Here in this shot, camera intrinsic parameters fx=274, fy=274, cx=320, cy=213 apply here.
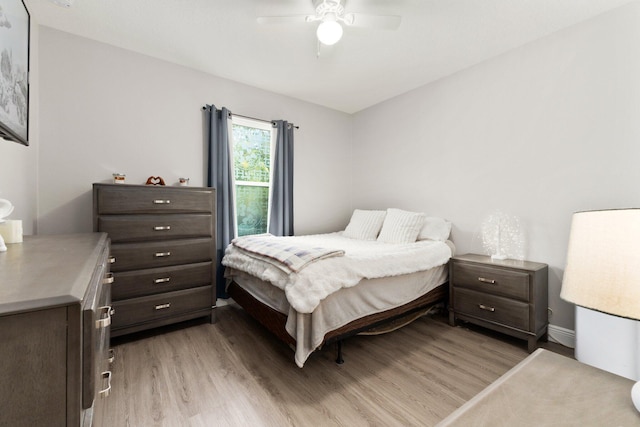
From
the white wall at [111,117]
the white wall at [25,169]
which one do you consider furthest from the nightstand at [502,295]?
the white wall at [25,169]

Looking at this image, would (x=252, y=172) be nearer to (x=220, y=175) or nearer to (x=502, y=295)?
(x=220, y=175)

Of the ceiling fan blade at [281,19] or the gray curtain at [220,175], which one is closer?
the ceiling fan blade at [281,19]

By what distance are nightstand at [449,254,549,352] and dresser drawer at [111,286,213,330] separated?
2365mm

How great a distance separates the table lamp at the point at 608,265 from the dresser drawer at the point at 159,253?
2553 mm

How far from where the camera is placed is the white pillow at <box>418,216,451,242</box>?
296 centimetres

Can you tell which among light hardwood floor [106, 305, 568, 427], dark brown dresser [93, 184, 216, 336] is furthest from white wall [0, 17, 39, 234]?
light hardwood floor [106, 305, 568, 427]

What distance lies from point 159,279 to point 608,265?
8.82ft

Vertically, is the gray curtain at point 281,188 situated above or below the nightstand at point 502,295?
above

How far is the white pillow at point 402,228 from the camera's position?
2.96 metres

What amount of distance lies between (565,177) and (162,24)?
11.7ft

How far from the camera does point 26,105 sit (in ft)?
5.08

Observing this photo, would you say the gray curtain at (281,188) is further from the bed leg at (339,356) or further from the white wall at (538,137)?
the bed leg at (339,356)

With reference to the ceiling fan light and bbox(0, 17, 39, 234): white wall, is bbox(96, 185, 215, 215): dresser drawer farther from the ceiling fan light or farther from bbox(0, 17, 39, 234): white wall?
the ceiling fan light

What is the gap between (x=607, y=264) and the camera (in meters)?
0.64
